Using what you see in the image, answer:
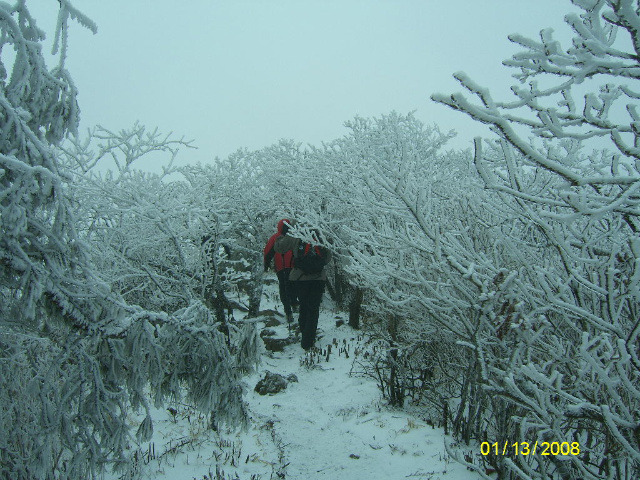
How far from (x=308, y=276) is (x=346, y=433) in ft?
8.82

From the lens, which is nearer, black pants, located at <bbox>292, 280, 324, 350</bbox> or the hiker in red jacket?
black pants, located at <bbox>292, 280, 324, 350</bbox>

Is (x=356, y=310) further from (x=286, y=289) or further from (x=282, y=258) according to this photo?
(x=282, y=258)

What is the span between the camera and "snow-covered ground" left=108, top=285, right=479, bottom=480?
3.75m

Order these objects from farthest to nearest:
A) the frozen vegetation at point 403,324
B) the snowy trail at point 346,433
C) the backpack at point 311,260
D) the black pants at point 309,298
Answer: the black pants at point 309,298 < the backpack at point 311,260 < the snowy trail at point 346,433 < the frozen vegetation at point 403,324

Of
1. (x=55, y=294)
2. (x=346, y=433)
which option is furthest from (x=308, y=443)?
(x=55, y=294)

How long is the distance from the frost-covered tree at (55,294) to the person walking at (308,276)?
3889mm

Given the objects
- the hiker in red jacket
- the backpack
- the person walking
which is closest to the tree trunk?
the hiker in red jacket

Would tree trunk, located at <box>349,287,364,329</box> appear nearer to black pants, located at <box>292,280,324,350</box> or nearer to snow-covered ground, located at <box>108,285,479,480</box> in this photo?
black pants, located at <box>292,280,324,350</box>

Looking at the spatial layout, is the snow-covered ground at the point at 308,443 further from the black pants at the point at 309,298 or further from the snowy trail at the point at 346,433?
the black pants at the point at 309,298

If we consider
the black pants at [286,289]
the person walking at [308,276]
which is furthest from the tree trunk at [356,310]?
the person walking at [308,276]

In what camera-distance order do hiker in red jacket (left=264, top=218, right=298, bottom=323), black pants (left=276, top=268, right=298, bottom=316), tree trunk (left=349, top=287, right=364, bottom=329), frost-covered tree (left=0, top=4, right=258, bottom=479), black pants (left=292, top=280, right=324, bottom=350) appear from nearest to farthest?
1. frost-covered tree (left=0, top=4, right=258, bottom=479)
2. black pants (left=292, top=280, right=324, bottom=350)
3. hiker in red jacket (left=264, top=218, right=298, bottom=323)
4. black pants (left=276, top=268, right=298, bottom=316)
5. tree trunk (left=349, top=287, right=364, bottom=329)

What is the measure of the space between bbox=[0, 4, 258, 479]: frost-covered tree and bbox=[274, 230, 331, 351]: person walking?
12.8 feet

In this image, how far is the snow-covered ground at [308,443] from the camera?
375cm

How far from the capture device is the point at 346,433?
4484 mm
